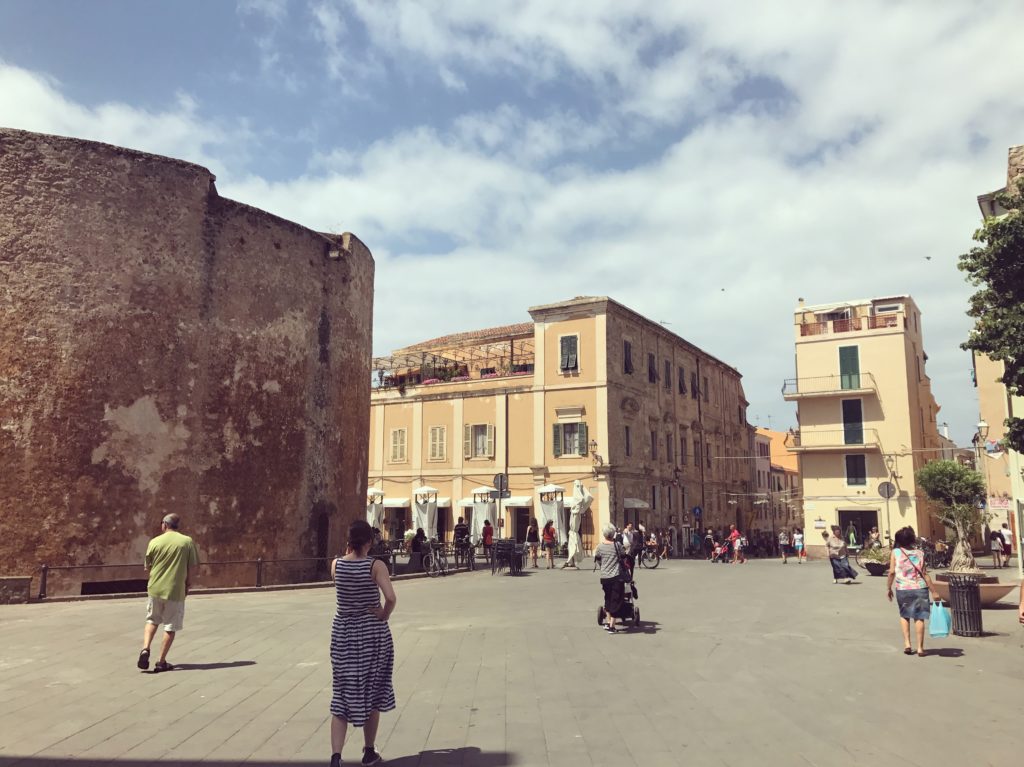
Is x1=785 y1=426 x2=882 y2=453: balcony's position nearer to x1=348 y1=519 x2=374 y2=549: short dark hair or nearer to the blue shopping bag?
the blue shopping bag

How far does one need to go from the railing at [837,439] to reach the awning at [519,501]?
13208 millimetres

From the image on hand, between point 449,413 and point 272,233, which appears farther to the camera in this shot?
point 449,413

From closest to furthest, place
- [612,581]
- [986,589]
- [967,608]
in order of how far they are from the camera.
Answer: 1. [967,608]
2. [612,581]
3. [986,589]

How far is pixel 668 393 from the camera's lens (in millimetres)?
40531

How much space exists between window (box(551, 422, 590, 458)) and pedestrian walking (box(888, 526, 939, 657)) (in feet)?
81.8

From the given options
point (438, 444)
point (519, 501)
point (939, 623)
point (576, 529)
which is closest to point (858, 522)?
point (519, 501)

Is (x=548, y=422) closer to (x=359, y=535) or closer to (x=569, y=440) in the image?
(x=569, y=440)

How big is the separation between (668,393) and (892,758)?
36.0m

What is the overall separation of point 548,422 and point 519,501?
3895mm

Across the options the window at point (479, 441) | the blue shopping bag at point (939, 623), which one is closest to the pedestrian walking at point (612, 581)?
the blue shopping bag at point (939, 623)

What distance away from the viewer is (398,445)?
38.8 meters

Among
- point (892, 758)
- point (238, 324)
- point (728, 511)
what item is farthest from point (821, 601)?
point (728, 511)

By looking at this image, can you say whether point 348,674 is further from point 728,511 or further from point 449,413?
point 728,511

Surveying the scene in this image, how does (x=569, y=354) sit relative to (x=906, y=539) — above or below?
above
